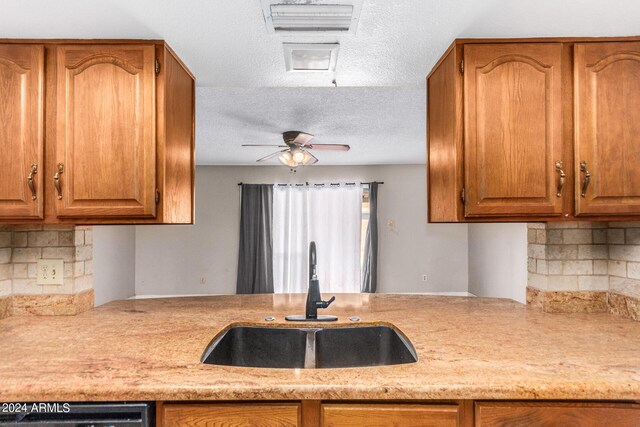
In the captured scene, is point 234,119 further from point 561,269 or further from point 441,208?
point 561,269

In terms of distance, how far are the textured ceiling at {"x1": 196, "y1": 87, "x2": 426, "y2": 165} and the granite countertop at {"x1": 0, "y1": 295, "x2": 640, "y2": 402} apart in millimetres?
1836

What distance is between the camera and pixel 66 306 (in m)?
1.87

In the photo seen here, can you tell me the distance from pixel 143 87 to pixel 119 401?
1.15 m

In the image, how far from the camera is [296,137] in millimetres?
4098

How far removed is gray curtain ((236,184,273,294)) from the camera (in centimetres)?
668

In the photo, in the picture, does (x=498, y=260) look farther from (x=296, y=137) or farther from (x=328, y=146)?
(x=296, y=137)

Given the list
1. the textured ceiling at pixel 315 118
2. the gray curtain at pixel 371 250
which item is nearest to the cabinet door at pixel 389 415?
the textured ceiling at pixel 315 118

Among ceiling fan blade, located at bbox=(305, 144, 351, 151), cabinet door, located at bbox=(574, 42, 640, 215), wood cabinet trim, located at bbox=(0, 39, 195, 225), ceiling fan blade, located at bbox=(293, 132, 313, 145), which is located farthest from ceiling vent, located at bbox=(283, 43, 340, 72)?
ceiling fan blade, located at bbox=(305, 144, 351, 151)

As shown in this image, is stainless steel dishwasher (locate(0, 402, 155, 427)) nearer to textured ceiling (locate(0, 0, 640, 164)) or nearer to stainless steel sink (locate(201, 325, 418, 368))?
stainless steel sink (locate(201, 325, 418, 368))

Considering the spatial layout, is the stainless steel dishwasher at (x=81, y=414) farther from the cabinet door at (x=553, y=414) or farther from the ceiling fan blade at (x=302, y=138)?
the ceiling fan blade at (x=302, y=138)

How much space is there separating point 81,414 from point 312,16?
4.75 ft

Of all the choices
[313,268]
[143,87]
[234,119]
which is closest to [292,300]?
[313,268]

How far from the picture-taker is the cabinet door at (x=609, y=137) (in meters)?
1.60

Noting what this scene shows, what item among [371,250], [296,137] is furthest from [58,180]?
[371,250]
